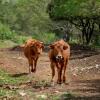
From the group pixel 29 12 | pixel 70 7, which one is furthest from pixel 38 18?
pixel 70 7

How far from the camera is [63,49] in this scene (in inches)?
616

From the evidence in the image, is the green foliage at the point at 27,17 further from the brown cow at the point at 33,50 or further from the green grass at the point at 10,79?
the green grass at the point at 10,79

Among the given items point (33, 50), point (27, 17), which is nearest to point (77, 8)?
point (33, 50)

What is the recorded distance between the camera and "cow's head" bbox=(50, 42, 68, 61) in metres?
15.5

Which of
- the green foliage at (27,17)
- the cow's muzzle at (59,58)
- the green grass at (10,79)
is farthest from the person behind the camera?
the green foliage at (27,17)

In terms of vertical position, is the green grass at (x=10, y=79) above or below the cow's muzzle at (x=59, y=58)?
below

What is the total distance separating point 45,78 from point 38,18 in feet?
180

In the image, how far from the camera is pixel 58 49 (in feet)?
51.0

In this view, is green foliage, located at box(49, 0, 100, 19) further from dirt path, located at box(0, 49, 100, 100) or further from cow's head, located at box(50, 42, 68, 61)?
cow's head, located at box(50, 42, 68, 61)

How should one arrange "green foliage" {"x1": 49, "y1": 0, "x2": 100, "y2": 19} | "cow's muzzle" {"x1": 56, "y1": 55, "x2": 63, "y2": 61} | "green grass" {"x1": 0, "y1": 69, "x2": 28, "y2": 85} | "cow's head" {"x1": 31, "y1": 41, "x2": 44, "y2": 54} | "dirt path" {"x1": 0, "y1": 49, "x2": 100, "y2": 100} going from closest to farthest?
1. "dirt path" {"x1": 0, "y1": 49, "x2": 100, "y2": 100}
2. "cow's muzzle" {"x1": 56, "y1": 55, "x2": 63, "y2": 61}
3. "green grass" {"x1": 0, "y1": 69, "x2": 28, "y2": 85}
4. "cow's head" {"x1": 31, "y1": 41, "x2": 44, "y2": 54}
5. "green foliage" {"x1": 49, "y1": 0, "x2": 100, "y2": 19}

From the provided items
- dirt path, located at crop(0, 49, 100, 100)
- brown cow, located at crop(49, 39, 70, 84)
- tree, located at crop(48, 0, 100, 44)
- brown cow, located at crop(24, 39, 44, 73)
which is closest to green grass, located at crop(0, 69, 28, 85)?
dirt path, located at crop(0, 49, 100, 100)

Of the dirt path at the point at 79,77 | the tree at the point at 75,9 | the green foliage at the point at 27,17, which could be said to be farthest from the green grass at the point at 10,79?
the green foliage at the point at 27,17

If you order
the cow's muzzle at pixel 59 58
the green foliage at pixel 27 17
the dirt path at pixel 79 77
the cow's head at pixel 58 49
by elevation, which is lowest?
the green foliage at pixel 27 17

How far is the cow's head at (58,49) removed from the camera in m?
15.5
